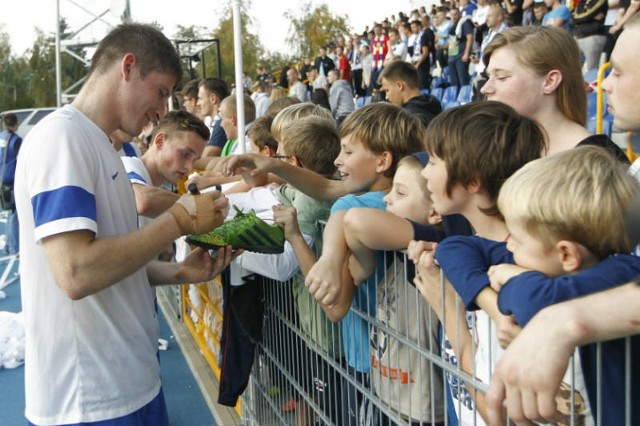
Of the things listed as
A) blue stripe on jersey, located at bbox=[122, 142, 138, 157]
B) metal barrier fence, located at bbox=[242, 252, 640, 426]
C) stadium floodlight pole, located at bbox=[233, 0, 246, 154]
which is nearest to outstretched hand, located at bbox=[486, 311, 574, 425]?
metal barrier fence, located at bbox=[242, 252, 640, 426]

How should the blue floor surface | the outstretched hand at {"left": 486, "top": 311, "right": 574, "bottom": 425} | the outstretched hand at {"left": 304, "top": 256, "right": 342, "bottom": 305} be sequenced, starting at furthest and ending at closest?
the blue floor surface < the outstretched hand at {"left": 304, "top": 256, "right": 342, "bottom": 305} < the outstretched hand at {"left": 486, "top": 311, "right": 574, "bottom": 425}

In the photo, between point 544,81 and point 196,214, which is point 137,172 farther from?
point 544,81

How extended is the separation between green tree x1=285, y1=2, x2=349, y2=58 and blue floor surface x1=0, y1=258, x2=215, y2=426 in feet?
122

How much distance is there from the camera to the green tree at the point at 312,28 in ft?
136

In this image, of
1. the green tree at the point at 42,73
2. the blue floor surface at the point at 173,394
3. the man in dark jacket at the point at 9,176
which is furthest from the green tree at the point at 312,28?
the blue floor surface at the point at 173,394

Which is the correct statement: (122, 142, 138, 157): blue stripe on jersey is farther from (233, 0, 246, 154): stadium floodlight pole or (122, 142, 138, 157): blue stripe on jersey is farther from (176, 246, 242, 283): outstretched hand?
(176, 246, 242, 283): outstretched hand

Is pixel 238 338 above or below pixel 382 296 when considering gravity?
below

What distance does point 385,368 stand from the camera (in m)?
2.04

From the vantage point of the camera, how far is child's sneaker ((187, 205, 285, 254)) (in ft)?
7.95

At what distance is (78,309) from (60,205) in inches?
15.9

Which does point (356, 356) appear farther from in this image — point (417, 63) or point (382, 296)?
point (417, 63)

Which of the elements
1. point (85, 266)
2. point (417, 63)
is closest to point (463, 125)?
point (85, 266)

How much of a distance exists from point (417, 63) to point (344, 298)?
12.9m

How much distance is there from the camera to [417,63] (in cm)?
1440
